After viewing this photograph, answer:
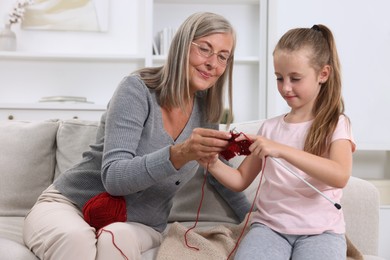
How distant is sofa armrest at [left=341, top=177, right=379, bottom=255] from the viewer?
1.83 m

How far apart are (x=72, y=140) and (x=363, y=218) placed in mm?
1140

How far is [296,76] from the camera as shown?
5.13 ft

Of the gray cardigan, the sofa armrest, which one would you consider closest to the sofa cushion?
the gray cardigan

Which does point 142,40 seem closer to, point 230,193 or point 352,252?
point 230,193

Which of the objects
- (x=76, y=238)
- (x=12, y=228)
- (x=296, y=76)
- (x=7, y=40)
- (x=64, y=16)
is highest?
(x=64, y=16)

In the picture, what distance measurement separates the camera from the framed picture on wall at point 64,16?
378 centimetres

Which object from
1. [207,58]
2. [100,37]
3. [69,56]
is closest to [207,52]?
[207,58]

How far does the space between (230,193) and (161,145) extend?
444 millimetres

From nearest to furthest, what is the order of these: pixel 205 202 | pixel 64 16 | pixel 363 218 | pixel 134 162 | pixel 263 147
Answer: pixel 263 147 < pixel 134 162 < pixel 363 218 < pixel 205 202 < pixel 64 16

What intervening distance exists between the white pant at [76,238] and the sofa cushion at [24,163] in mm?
471

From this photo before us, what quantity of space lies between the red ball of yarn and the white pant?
0.03 metres

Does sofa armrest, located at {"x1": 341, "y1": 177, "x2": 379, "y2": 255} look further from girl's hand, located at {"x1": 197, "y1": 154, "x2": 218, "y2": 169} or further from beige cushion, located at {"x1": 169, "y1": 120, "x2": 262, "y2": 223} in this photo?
girl's hand, located at {"x1": 197, "y1": 154, "x2": 218, "y2": 169}

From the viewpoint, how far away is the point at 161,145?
172cm

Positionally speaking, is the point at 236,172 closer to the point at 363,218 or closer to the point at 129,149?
the point at 129,149
